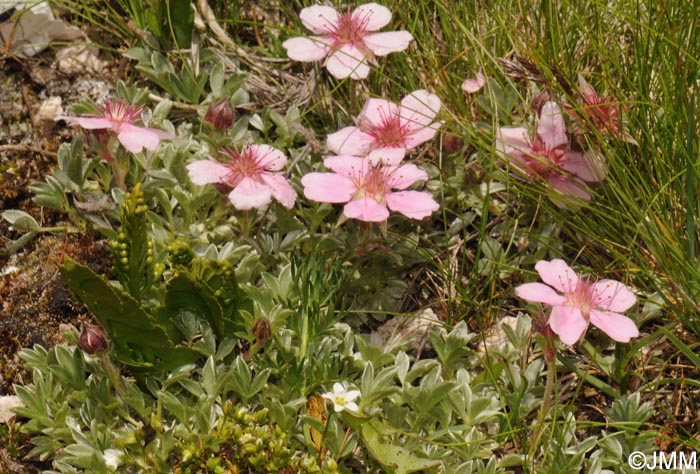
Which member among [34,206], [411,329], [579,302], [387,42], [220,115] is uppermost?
[387,42]

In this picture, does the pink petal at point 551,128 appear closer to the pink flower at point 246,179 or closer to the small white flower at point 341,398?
the pink flower at point 246,179

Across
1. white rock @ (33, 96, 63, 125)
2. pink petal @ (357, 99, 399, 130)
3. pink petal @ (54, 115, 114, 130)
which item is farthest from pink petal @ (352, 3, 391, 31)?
white rock @ (33, 96, 63, 125)

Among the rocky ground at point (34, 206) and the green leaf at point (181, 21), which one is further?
the green leaf at point (181, 21)

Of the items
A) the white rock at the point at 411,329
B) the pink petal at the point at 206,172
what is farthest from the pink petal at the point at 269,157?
the white rock at the point at 411,329

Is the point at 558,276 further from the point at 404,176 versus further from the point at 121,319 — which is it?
the point at 121,319

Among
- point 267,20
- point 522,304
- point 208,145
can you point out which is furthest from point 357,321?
point 267,20

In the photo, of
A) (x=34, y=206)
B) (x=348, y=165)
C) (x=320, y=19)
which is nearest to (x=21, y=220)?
(x=34, y=206)

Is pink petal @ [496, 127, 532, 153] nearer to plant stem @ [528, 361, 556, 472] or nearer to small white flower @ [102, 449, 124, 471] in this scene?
plant stem @ [528, 361, 556, 472]
